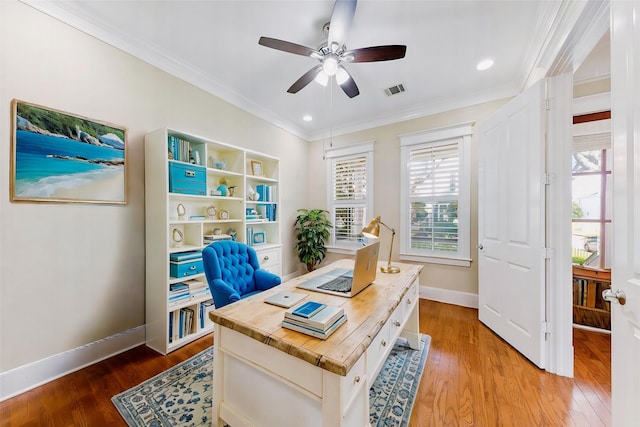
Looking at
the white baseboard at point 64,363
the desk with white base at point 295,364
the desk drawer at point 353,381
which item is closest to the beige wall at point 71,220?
the white baseboard at point 64,363

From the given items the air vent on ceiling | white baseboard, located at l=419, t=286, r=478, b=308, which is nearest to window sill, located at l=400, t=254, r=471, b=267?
white baseboard, located at l=419, t=286, r=478, b=308

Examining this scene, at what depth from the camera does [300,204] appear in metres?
4.49

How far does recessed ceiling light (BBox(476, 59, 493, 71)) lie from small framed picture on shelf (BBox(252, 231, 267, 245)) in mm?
3342

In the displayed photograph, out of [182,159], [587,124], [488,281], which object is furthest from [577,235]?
[182,159]

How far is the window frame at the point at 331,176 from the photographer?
396cm

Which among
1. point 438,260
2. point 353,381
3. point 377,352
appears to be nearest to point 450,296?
point 438,260

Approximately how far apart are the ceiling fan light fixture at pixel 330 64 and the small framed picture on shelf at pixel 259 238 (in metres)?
2.27

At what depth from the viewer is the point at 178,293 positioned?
2.21 metres

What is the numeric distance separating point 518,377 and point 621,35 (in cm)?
221

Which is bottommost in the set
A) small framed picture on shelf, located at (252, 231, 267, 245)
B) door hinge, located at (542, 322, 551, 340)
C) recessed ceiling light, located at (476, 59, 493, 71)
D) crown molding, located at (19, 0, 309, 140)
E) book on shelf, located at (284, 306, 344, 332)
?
door hinge, located at (542, 322, 551, 340)

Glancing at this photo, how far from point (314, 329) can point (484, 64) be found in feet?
10.4

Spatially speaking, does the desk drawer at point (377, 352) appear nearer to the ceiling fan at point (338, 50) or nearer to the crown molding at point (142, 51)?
the ceiling fan at point (338, 50)

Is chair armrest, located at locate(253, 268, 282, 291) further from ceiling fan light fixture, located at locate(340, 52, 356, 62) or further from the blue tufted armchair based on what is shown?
ceiling fan light fixture, located at locate(340, 52, 356, 62)

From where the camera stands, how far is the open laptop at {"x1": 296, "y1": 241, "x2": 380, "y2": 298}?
4.72 feet
